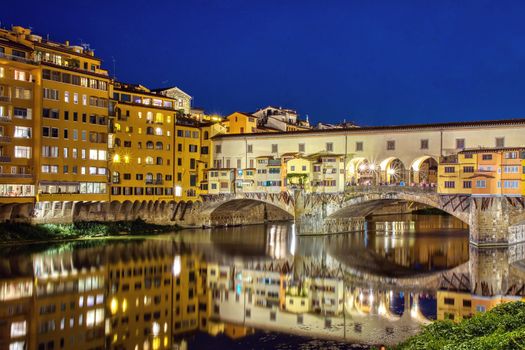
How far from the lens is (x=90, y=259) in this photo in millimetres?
36312

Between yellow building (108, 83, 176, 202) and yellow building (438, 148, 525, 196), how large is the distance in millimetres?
28044

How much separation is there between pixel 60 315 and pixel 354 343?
39.6 feet

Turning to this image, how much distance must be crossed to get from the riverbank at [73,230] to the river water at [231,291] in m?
2.45

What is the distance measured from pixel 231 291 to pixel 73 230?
2280cm

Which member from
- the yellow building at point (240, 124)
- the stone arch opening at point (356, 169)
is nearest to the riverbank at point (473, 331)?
the stone arch opening at point (356, 169)

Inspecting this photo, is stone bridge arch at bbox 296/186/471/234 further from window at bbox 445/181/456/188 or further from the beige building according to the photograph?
the beige building

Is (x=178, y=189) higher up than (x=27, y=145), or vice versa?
(x=27, y=145)

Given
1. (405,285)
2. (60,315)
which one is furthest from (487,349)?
(405,285)

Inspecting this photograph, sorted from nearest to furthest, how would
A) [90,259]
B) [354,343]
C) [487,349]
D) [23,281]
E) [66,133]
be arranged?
[487,349]
[354,343]
[23,281]
[90,259]
[66,133]

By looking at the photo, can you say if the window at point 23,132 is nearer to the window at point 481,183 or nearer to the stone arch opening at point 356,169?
the stone arch opening at point 356,169

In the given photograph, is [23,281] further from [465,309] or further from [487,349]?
[487,349]

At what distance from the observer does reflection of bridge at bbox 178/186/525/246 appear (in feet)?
139

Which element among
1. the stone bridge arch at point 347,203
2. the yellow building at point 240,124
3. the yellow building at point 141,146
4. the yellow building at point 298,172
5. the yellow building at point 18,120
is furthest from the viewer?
the yellow building at point 240,124

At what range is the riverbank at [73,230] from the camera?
42.6 m
